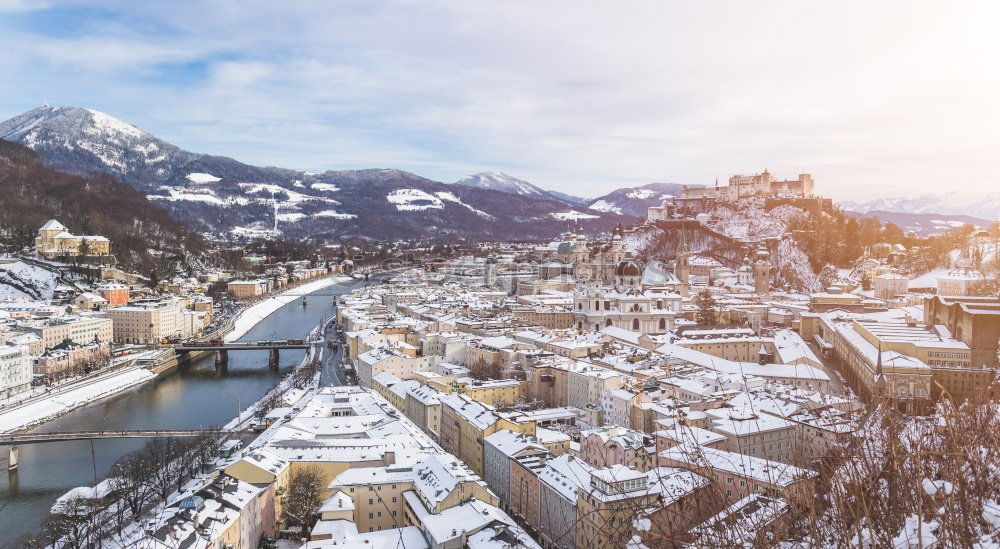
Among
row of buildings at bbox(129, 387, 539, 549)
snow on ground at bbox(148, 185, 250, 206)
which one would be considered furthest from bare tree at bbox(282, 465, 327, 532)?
snow on ground at bbox(148, 185, 250, 206)

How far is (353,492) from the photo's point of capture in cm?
766

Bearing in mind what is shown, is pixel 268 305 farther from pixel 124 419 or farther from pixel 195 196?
pixel 195 196

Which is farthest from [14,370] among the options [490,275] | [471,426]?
[490,275]

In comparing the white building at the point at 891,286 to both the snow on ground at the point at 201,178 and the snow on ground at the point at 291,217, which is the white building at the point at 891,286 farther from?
the snow on ground at the point at 201,178

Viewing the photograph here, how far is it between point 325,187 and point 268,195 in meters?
12.6

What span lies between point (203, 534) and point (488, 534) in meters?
2.47

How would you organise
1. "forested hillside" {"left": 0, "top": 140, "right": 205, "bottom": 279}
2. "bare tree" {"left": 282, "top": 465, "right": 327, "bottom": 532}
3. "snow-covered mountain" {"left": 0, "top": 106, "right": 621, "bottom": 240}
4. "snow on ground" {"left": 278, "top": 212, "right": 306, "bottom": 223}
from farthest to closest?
"snow on ground" {"left": 278, "top": 212, "right": 306, "bottom": 223}, "snow-covered mountain" {"left": 0, "top": 106, "right": 621, "bottom": 240}, "forested hillside" {"left": 0, "top": 140, "right": 205, "bottom": 279}, "bare tree" {"left": 282, "top": 465, "right": 327, "bottom": 532}

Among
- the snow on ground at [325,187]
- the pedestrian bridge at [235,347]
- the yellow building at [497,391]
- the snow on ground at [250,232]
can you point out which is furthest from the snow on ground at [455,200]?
the yellow building at [497,391]

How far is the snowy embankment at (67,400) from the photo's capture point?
12125mm

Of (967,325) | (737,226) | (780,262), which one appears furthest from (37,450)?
(737,226)

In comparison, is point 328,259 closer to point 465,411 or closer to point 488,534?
point 465,411

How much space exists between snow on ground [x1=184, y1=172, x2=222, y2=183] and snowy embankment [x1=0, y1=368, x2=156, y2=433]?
72439 mm

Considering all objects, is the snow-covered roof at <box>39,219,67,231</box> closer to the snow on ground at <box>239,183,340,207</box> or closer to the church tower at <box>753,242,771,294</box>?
the church tower at <box>753,242,771,294</box>

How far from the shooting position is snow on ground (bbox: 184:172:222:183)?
82.8 m
